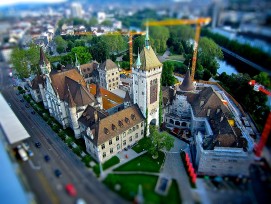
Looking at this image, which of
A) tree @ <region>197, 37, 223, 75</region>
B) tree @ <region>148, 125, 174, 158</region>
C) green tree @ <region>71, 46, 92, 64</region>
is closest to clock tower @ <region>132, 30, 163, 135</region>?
tree @ <region>148, 125, 174, 158</region>

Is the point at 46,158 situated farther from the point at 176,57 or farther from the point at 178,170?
the point at 176,57

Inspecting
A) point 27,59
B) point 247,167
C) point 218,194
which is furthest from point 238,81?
point 27,59

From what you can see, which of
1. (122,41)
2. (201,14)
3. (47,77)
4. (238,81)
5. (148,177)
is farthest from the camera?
(122,41)

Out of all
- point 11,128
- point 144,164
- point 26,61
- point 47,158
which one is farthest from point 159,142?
point 26,61

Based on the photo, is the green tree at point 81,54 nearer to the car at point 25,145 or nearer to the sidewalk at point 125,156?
the car at point 25,145

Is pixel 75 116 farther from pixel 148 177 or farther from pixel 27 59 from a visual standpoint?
pixel 27 59

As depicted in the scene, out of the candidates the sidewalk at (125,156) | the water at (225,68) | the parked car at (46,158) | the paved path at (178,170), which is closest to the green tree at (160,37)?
the water at (225,68)

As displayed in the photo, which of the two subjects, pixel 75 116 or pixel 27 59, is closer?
pixel 75 116
